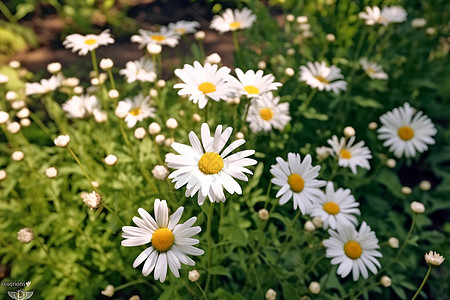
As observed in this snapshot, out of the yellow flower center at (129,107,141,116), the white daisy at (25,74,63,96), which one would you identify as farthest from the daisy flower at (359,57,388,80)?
the white daisy at (25,74,63,96)

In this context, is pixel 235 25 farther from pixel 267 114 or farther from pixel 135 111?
pixel 135 111

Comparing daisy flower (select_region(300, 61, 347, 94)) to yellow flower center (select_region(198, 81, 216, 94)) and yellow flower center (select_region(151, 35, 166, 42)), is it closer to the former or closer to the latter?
yellow flower center (select_region(198, 81, 216, 94))

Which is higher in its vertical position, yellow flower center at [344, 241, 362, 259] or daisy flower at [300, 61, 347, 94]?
daisy flower at [300, 61, 347, 94]

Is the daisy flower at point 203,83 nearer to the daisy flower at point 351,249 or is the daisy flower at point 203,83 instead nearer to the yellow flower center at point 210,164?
the yellow flower center at point 210,164

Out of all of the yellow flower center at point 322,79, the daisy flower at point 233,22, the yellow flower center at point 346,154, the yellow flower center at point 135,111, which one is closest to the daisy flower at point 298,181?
the yellow flower center at point 346,154

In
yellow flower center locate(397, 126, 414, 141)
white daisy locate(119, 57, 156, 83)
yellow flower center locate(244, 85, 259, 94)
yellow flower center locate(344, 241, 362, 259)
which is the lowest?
yellow flower center locate(344, 241, 362, 259)

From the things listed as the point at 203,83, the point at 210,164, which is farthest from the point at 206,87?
the point at 210,164

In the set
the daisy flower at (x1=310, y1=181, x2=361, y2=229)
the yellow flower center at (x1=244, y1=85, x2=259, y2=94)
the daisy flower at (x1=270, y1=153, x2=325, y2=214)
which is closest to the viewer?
the daisy flower at (x1=270, y1=153, x2=325, y2=214)
